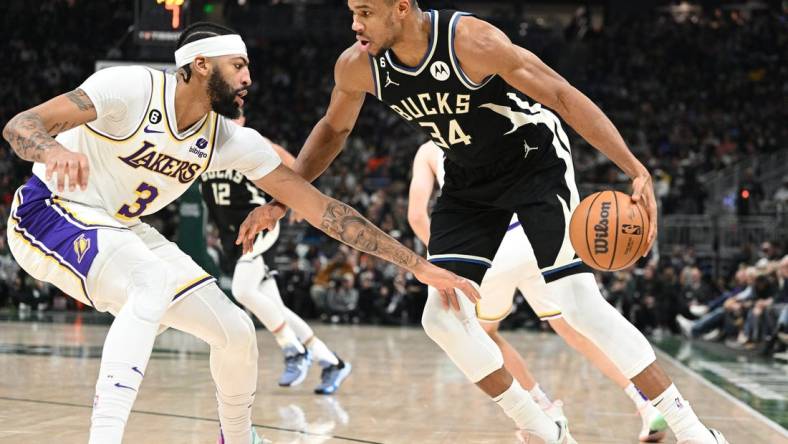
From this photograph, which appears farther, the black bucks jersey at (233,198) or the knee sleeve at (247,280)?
the black bucks jersey at (233,198)

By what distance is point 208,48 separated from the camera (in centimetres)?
405

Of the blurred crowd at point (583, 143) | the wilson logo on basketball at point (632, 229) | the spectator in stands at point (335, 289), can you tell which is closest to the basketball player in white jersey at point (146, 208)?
the wilson logo on basketball at point (632, 229)

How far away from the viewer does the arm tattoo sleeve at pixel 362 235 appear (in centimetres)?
414

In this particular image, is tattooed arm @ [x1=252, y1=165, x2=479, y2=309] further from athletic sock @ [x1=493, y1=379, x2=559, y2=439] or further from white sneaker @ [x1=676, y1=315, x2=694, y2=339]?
white sneaker @ [x1=676, y1=315, x2=694, y2=339]

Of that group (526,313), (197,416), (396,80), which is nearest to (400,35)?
(396,80)

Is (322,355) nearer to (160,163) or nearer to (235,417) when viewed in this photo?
(235,417)

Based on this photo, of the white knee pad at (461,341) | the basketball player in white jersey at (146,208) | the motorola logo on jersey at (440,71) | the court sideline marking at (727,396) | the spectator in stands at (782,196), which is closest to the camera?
the basketball player in white jersey at (146,208)

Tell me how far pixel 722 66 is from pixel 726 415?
20248 millimetres

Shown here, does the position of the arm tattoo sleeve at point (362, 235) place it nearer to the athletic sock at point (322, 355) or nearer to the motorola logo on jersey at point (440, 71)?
the motorola logo on jersey at point (440, 71)

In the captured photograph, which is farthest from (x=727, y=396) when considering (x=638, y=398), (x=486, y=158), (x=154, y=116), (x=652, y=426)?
(x=154, y=116)

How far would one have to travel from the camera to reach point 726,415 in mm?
6258

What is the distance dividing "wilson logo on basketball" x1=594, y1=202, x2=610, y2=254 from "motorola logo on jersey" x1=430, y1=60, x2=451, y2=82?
2.78ft

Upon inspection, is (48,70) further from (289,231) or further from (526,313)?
(526,313)

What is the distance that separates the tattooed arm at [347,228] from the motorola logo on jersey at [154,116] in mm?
565
